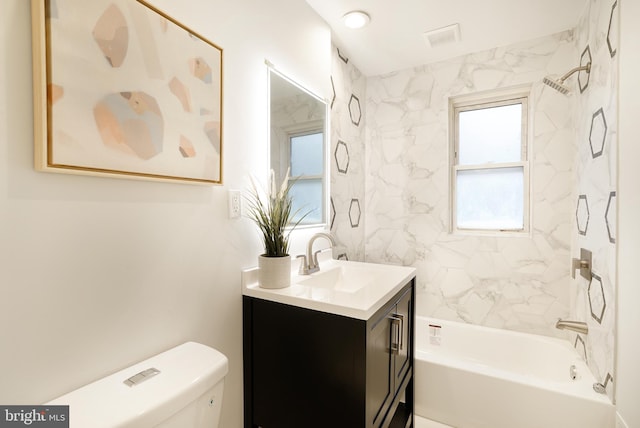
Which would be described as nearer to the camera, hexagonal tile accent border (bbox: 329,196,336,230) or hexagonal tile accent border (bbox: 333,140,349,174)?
hexagonal tile accent border (bbox: 329,196,336,230)

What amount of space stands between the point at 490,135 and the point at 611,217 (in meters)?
1.22

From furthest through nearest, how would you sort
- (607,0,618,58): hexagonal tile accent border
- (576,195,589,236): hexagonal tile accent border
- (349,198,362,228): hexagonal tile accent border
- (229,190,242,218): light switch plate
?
(349,198,362,228): hexagonal tile accent border < (576,195,589,236): hexagonal tile accent border < (607,0,618,58): hexagonal tile accent border < (229,190,242,218): light switch plate

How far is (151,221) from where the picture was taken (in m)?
0.96

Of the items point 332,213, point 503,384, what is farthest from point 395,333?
point 332,213

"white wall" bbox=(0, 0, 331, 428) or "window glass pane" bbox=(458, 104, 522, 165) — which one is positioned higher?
"window glass pane" bbox=(458, 104, 522, 165)

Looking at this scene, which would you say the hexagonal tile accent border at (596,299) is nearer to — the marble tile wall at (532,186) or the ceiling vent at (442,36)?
the marble tile wall at (532,186)

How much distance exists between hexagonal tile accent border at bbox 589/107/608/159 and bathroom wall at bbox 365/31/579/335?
16.8 inches

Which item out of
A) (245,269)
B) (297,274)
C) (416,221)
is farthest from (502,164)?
(245,269)

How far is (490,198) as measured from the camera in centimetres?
239

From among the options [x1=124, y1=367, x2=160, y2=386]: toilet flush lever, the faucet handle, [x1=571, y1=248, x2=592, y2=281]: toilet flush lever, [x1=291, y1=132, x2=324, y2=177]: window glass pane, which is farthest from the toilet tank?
[x1=571, y1=248, x2=592, y2=281]: toilet flush lever

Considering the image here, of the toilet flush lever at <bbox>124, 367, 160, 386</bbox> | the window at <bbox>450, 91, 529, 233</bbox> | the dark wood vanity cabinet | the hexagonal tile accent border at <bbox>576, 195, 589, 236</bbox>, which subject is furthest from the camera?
the window at <bbox>450, 91, 529, 233</bbox>

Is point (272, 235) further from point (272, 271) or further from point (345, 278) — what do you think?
point (345, 278)

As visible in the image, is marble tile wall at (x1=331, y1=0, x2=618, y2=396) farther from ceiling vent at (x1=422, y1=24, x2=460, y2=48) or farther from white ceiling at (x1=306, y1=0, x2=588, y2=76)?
ceiling vent at (x1=422, y1=24, x2=460, y2=48)

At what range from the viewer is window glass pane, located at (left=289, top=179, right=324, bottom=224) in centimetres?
167
